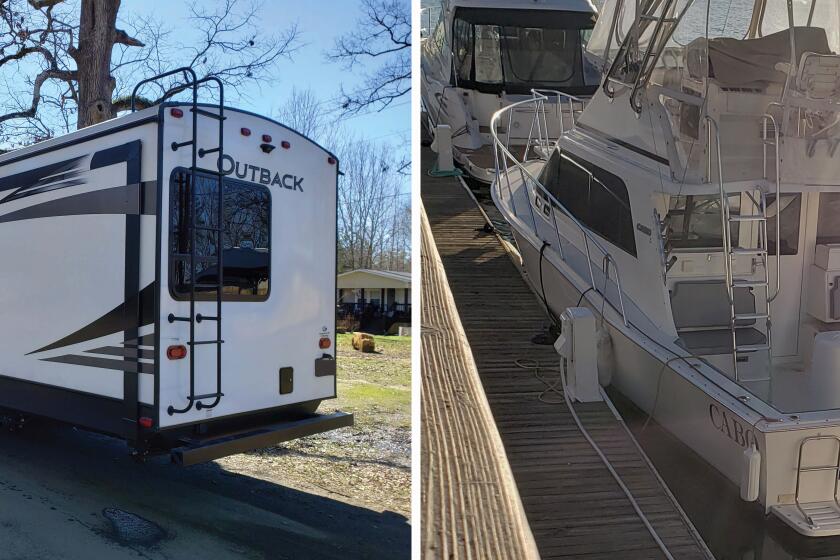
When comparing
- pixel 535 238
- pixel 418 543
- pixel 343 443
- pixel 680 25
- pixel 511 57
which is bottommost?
pixel 343 443

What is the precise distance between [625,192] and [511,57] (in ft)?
25.8

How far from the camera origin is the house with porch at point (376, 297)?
12156 mm

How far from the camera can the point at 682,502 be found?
446 centimetres

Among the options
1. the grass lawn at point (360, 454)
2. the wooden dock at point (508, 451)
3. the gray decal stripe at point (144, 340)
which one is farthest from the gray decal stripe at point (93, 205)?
the grass lawn at point (360, 454)

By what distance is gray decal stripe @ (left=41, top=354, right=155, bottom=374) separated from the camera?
4.43 metres

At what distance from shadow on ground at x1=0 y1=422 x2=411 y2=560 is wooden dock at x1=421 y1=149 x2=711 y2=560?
1.22 metres

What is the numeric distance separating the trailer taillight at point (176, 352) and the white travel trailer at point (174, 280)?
1 cm

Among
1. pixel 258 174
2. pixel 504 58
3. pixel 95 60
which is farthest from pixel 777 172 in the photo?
pixel 95 60

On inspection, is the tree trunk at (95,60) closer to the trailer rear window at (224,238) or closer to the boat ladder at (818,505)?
the trailer rear window at (224,238)

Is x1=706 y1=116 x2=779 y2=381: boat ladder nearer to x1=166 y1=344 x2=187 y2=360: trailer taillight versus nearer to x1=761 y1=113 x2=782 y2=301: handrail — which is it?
x1=761 y1=113 x2=782 y2=301: handrail

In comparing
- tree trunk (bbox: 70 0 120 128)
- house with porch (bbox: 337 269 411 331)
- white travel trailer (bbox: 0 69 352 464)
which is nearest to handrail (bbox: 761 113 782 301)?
white travel trailer (bbox: 0 69 352 464)

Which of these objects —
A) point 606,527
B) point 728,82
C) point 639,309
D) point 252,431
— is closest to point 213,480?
point 252,431

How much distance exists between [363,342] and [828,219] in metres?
7.93

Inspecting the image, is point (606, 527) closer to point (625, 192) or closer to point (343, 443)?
point (625, 192)
